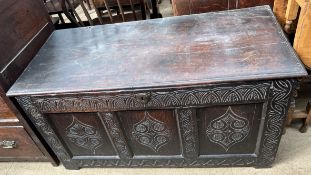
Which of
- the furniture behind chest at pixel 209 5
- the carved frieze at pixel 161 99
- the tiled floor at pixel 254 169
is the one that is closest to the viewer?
the carved frieze at pixel 161 99

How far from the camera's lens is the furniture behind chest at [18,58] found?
1.19m

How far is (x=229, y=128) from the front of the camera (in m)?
1.17

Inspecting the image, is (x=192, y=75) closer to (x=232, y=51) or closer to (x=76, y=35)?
(x=232, y=51)

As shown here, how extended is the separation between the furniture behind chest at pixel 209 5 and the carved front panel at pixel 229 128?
0.78 m

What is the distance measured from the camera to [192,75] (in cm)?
102

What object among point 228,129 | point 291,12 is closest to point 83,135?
point 228,129

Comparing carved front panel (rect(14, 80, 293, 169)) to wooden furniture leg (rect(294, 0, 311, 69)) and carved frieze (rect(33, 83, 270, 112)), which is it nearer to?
carved frieze (rect(33, 83, 270, 112))

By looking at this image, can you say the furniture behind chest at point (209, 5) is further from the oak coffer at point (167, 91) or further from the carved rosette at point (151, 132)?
the carved rosette at point (151, 132)

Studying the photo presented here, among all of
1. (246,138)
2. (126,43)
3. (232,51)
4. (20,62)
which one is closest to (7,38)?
(20,62)

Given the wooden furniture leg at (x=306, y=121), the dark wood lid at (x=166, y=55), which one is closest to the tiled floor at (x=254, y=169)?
the wooden furniture leg at (x=306, y=121)

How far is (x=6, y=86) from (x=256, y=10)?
50.5 inches

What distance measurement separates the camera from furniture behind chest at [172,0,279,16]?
1565 mm

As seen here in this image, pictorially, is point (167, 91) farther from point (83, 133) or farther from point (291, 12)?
point (291, 12)

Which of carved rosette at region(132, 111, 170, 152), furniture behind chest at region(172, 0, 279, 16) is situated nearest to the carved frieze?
carved rosette at region(132, 111, 170, 152)
